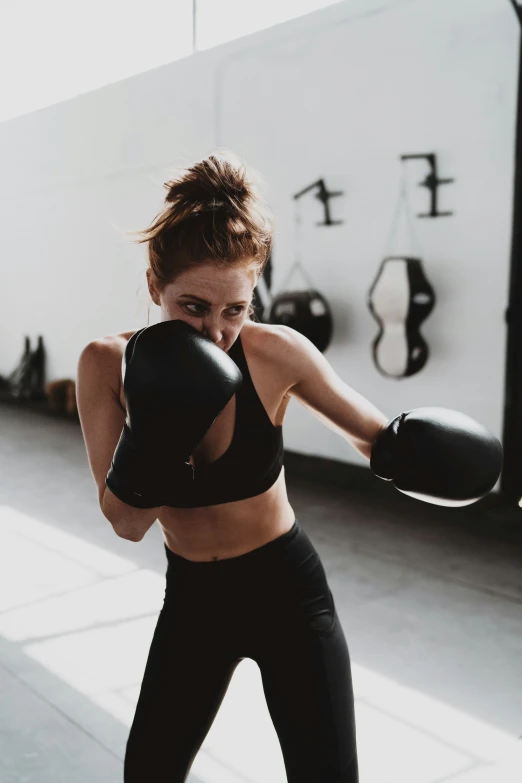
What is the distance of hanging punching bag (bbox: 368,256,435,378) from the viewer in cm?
381

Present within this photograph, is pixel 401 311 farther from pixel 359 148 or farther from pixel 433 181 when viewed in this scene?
pixel 359 148

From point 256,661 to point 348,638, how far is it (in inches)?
56.4

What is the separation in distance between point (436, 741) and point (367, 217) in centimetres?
298

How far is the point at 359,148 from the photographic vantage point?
4215 millimetres

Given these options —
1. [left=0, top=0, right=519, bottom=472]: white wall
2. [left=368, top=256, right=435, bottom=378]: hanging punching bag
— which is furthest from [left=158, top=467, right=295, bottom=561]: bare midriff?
[left=368, top=256, right=435, bottom=378]: hanging punching bag

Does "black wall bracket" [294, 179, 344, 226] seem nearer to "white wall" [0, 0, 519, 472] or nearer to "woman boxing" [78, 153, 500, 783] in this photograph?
"white wall" [0, 0, 519, 472]

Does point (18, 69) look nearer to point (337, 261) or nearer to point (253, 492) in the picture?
point (337, 261)

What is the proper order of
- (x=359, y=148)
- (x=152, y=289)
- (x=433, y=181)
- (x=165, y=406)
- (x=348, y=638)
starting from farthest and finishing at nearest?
(x=359, y=148) → (x=433, y=181) → (x=348, y=638) → (x=152, y=289) → (x=165, y=406)

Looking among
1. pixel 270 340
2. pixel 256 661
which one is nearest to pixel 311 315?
pixel 270 340

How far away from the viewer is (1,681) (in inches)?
86.7

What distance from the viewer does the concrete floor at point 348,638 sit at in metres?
1.86

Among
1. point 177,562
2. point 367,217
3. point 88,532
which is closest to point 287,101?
point 367,217

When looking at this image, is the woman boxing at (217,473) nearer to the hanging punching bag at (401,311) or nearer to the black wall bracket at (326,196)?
the hanging punching bag at (401,311)

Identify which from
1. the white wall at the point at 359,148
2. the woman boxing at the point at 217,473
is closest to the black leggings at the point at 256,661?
the woman boxing at the point at 217,473
